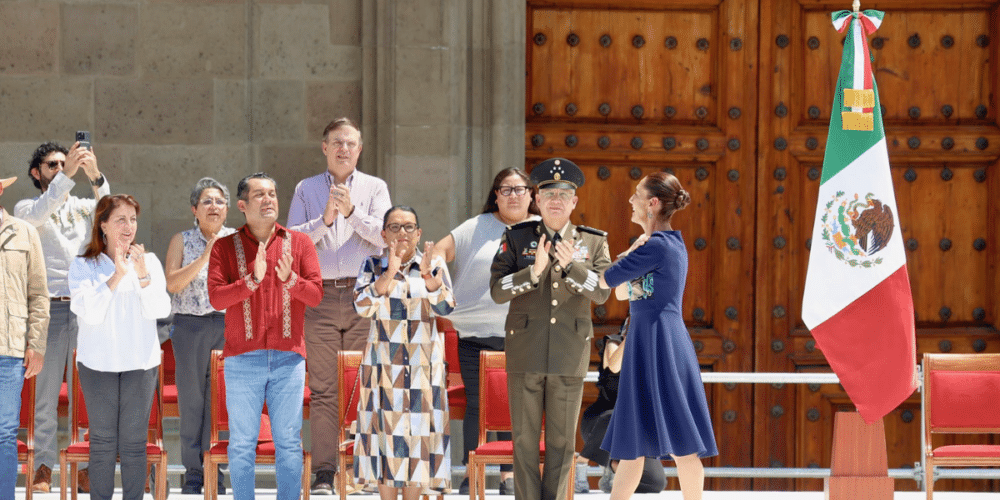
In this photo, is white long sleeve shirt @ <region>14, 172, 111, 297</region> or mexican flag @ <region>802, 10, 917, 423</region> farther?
white long sleeve shirt @ <region>14, 172, 111, 297</region>

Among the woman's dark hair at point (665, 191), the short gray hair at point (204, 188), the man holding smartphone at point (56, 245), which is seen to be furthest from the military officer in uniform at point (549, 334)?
the man holding smartphone at point (56, 245)

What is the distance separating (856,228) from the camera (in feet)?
20.4

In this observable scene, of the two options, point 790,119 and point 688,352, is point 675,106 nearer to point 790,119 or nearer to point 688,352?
point 790,119

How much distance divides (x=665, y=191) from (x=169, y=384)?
3261 millimetres

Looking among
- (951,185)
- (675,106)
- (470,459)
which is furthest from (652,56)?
(470,459)

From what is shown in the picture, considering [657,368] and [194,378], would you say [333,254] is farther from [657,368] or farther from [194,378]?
[657,368]

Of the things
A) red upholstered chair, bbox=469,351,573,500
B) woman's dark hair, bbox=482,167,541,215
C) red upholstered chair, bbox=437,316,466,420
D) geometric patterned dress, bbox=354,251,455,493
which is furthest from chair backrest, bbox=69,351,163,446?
woman's dark hair, bbox=482,167,541,215

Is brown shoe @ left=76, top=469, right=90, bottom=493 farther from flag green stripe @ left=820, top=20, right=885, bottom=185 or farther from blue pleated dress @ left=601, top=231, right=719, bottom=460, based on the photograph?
flag green stripe @ left=820, top=20, right=885, bottom=185

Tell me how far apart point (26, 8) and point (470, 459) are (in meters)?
4.14

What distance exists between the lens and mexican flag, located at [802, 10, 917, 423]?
20.0 ft

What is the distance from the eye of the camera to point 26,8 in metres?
8.12

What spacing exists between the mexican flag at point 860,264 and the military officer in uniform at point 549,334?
3.69 feet

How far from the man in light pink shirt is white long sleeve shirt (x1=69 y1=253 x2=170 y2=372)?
0.92 meters

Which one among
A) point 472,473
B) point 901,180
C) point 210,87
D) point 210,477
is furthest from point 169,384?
point 901,180
